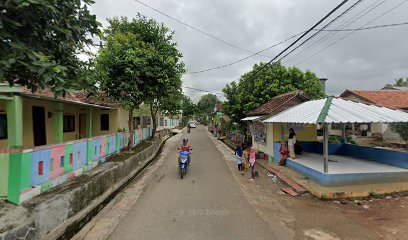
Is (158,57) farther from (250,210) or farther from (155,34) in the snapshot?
(250,210)

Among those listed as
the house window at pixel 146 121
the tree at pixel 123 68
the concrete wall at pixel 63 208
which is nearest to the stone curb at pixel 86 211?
the concrete wall at pixel 63 208

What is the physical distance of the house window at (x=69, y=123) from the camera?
12.8 m

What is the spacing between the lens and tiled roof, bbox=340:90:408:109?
1872 cm

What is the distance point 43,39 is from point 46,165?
309cm

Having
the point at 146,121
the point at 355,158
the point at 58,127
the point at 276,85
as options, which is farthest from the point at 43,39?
the point at 146,121

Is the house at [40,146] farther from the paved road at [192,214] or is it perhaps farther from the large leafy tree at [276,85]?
the large leafy tree at [276,85]

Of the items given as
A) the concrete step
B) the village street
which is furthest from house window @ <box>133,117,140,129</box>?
the village street

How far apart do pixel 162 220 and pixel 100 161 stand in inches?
200

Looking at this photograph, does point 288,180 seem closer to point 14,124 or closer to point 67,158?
point 67,158

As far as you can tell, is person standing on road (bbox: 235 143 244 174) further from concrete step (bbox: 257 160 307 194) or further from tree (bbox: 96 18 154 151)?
tree (bbox: 96 18 154 151)

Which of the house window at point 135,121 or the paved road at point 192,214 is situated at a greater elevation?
the house window at point 135,121

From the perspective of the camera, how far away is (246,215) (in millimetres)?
5973

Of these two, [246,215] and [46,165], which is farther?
[246,215]

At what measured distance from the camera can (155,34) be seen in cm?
1367
